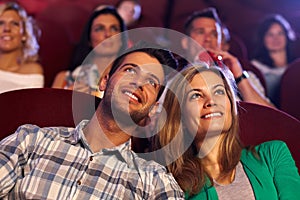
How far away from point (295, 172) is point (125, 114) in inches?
10.8

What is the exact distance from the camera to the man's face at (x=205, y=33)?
5.00 ft

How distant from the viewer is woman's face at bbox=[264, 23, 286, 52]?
72.5 inches

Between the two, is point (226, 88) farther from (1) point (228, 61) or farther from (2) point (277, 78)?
(2) point (277, 78)

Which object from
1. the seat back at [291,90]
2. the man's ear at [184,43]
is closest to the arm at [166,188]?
the seat back at [291,90]

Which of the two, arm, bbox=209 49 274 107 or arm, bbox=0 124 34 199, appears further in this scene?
arm, bbox=209 49 274 107

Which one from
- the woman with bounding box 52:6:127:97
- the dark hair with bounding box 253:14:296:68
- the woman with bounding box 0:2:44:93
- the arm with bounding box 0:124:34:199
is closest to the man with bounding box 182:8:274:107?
the woman with bounding box 52:6:127:97

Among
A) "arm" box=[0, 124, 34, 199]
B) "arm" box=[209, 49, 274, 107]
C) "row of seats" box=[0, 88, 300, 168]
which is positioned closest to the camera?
"arm" box=[0, 124, 34, 199]

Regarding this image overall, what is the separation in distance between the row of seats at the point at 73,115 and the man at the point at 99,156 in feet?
0.11

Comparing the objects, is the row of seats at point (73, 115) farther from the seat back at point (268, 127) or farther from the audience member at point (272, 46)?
the audience member at point (272, 46)

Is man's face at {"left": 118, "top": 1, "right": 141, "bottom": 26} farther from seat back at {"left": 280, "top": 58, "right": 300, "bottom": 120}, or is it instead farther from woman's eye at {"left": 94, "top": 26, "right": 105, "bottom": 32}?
seat back at {"left": 280, "top": 58, "right": 300, "bottom": 120}

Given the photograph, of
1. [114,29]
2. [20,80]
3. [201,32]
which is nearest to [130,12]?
[114,29]

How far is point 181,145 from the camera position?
0.91 m

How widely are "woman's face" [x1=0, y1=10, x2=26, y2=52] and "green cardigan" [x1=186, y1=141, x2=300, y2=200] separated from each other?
841mm

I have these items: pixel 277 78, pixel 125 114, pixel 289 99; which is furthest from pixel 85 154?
pixel 277 78
